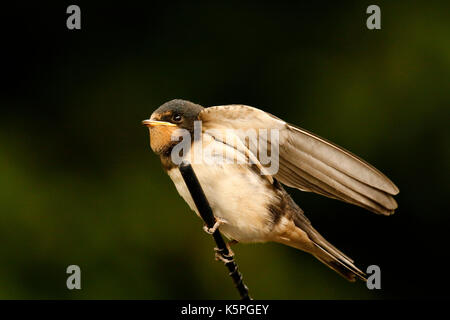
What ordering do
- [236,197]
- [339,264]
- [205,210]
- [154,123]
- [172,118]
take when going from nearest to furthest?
[205,210], [154,123], [172,118], [236,197], [339,264]

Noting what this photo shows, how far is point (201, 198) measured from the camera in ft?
5.09

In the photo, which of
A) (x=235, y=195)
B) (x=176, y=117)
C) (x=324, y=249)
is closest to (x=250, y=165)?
(x=235, y=195)

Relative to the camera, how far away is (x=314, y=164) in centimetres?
Answer: 193

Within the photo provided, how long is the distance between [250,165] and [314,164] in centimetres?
20

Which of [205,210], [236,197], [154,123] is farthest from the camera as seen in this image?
[236,197]

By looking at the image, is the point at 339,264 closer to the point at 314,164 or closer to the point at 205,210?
the point at 314,164

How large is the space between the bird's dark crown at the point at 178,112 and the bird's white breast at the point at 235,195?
0.10 metres

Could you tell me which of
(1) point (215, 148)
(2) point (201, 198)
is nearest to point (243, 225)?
(1) point (215, 148)

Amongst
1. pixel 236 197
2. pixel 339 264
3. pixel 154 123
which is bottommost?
pixel 339 264

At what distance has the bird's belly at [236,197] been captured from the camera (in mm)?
1952

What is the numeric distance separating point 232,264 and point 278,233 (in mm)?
483

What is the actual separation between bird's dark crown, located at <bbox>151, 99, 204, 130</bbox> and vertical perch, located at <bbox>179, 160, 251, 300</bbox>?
1.09ft

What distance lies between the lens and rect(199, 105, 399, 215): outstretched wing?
5.83ft

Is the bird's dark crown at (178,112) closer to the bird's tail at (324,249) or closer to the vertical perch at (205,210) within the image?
the vertical perch at (205,210)
